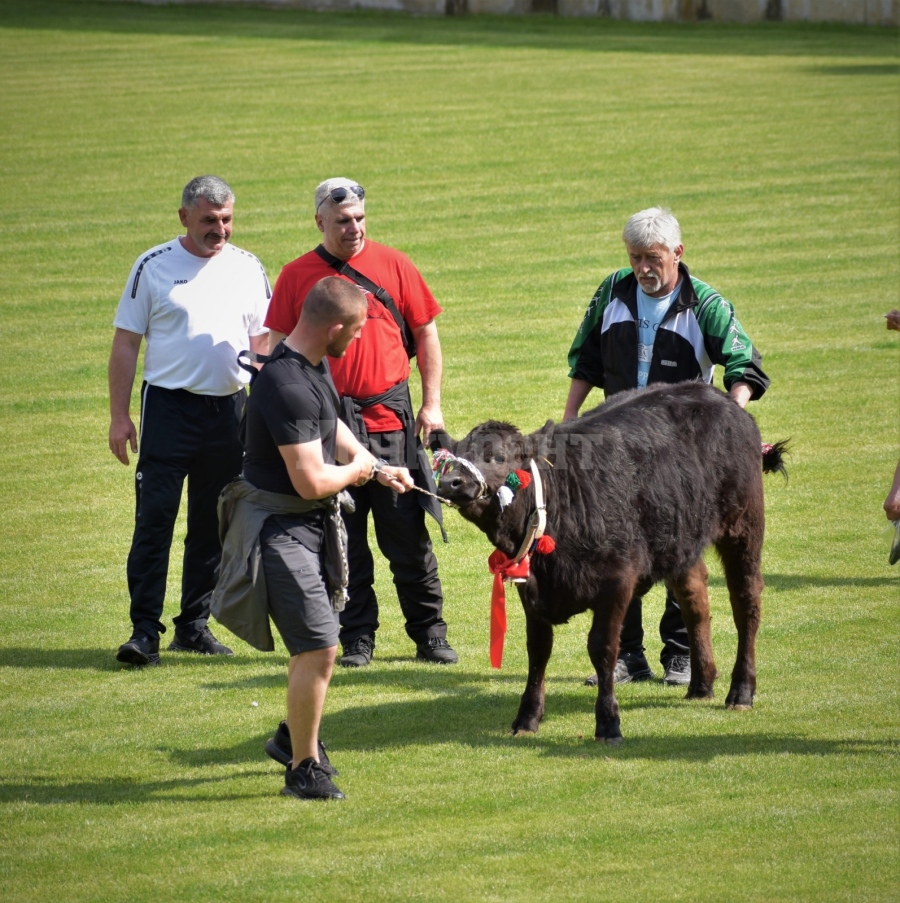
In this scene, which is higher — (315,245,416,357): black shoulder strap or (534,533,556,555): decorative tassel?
(315,245,416,357): black shoulder strap

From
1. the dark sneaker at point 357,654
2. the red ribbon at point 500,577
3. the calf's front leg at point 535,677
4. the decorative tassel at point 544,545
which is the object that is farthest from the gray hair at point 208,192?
the calf's front leg at point 535,677

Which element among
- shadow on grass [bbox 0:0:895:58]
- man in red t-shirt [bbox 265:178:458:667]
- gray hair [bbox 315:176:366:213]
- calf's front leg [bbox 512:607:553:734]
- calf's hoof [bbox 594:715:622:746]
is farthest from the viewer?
shadow on grass [bbox 0:0:895:58]

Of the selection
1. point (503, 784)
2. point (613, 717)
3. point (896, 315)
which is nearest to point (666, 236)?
point (896, 315)

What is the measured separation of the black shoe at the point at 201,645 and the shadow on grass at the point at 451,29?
23.7 meters

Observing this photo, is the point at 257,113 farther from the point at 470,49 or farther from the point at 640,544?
the point at 640,544

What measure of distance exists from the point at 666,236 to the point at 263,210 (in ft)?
43.8

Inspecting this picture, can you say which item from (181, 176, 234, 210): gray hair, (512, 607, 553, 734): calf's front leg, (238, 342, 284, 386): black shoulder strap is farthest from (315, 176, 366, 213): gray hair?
(512, 607, 553, 734): calf's front leg

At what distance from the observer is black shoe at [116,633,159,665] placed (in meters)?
8.02

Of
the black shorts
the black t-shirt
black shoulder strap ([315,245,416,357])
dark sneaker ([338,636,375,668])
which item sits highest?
black shoulder strap ([315,245,416,357])

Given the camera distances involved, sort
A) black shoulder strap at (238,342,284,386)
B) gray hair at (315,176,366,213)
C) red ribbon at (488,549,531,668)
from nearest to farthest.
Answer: black shoulder strap at (238,342,284,386) < red ribbon at (488,549,531,668) < gray hair at (315,176,366,213)

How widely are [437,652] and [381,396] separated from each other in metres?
1.56

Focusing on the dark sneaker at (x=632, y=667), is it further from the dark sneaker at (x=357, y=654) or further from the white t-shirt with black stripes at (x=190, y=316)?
the white t-shirt with black stripes at (x=190, y=316)

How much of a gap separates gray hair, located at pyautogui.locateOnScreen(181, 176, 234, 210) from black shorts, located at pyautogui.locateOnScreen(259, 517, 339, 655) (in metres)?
2.72

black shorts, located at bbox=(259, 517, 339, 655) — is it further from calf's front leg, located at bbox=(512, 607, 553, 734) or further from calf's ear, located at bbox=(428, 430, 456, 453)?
calf's front leg, located at bbox=(512, 607, 553, 734)
